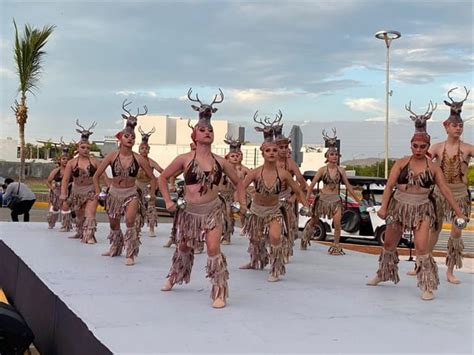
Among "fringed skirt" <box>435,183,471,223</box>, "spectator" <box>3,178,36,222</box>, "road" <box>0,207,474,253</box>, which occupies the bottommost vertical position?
"road" <box>0,207,474,253</box>

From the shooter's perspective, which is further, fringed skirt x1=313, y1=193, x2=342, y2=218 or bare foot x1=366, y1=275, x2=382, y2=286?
fringed skirt x1=313, y1=193, x2=342, y2=218

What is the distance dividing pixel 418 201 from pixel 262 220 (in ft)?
5.63

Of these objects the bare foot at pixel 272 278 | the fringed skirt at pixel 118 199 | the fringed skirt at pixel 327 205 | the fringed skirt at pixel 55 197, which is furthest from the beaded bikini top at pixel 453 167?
the fringed skirt at pixel 55 197

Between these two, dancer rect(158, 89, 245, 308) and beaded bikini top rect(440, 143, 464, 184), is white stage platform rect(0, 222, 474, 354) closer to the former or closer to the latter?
dancer rect(158, 89, 245, 308)

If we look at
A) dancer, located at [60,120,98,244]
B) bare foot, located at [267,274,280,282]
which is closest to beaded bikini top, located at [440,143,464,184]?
bare foot, located at [267,274,280,282]

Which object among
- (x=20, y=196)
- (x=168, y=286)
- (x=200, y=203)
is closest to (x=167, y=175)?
(x=200, y=203)

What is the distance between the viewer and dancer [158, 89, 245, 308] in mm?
5312

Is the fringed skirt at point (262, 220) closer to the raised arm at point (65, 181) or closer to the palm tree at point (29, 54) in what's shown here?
the raised arm at point (65, 181)

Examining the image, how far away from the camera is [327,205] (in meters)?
9.12

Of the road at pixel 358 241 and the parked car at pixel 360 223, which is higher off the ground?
the parked car at pixel 360 223

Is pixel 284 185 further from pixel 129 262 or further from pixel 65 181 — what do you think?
pixel 65 181

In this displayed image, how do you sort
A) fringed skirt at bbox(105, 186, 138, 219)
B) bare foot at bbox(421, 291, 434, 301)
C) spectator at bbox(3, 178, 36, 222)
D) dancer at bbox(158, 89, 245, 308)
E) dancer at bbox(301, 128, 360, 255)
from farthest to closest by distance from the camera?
1. spectator at bbox(3, 178, 36, 222)
2. dancer at bbox(301, 128, 360, 255)
3. fringed skirt at bbox(105, 186, 138, 219)
4. bare foot at bbox(421, 291, 434, 301)
5. dancer at bbox(158, 89, 245, 308)

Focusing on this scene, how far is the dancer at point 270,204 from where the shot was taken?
259 inches

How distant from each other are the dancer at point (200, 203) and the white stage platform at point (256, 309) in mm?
301
